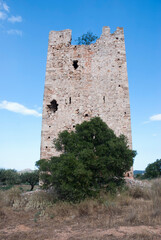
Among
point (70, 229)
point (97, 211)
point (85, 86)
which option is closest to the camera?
point (70, 229)

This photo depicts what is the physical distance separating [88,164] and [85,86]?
196 inches

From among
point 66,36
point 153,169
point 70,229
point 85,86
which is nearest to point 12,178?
point 85,86

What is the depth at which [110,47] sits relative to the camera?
379 inches

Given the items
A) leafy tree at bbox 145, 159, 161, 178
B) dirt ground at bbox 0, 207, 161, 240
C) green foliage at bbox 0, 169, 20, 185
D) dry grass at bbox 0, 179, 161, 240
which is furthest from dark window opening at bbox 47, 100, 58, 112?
leafy tree at bbox 145, 159, 161, 178

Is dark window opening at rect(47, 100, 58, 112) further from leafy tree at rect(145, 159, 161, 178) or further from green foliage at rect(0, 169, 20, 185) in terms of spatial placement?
leafy tree at rect(145, 159, 161, 178)

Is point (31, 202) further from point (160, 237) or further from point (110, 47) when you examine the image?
point (110, 47)

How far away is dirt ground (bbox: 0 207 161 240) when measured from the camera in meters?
3.26

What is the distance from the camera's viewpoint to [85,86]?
9.37 m

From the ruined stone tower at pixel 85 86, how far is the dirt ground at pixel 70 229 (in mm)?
4267

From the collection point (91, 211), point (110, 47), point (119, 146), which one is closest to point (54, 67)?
point (110, 47)

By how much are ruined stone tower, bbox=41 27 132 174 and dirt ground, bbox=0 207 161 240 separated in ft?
14.0

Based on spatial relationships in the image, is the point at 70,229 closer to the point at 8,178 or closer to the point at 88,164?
the point at 88,164

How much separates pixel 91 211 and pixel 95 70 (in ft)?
22.9

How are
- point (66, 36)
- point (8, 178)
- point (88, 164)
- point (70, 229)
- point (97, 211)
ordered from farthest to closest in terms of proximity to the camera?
point (8, 178) → point (66, 36) → point (88, 164) → point (97, 211) → point (70, 229)
